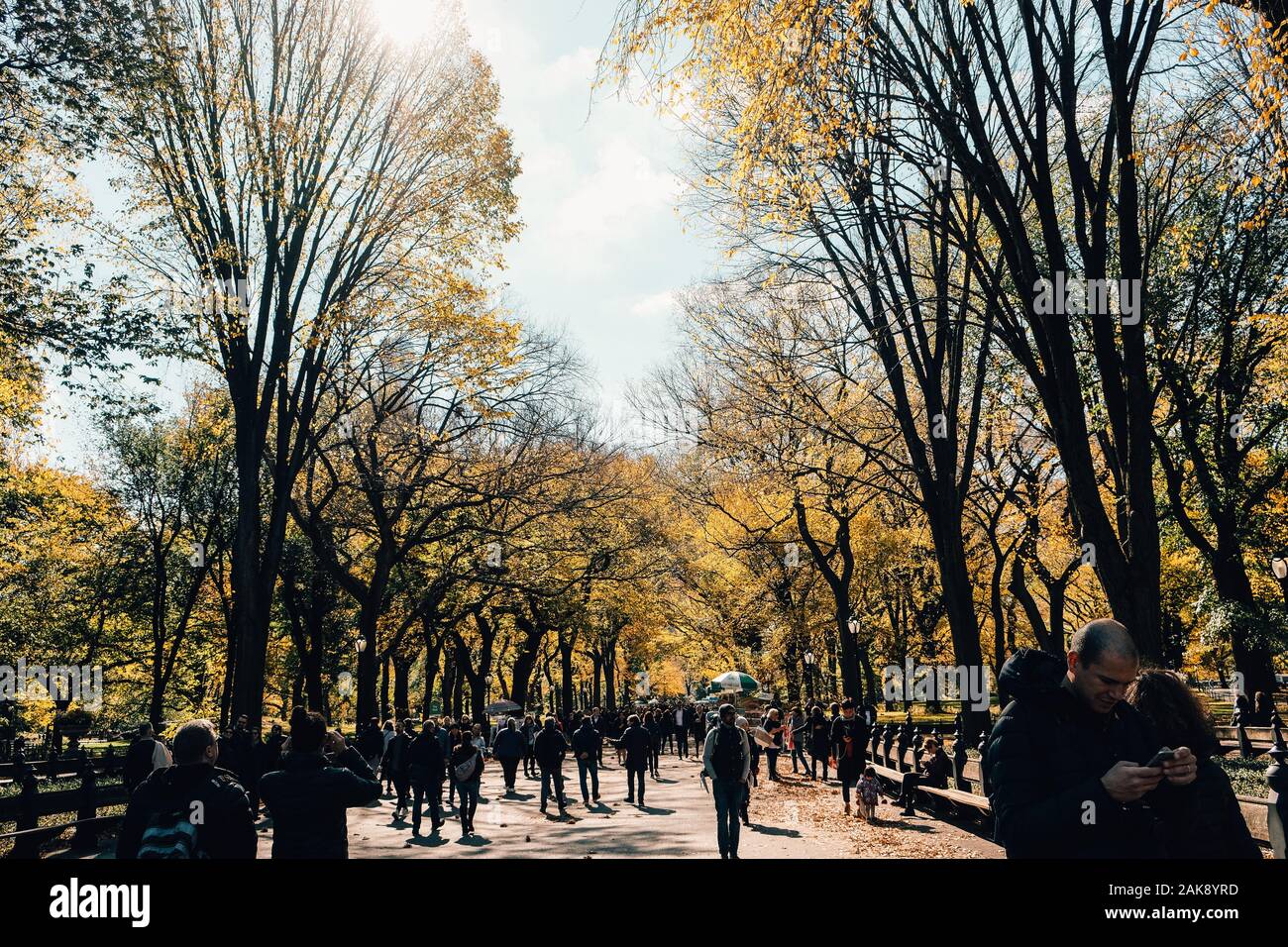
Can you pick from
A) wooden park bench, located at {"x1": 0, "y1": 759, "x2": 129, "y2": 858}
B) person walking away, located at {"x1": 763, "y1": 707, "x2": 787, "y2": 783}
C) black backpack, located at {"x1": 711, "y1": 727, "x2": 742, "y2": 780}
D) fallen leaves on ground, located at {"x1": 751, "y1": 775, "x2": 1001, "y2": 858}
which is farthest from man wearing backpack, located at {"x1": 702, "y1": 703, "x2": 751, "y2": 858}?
person walking away, located at {"x1": 763, "y1": 707, "x2": 787, "y2": 783}

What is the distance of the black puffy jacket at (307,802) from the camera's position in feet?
18.1

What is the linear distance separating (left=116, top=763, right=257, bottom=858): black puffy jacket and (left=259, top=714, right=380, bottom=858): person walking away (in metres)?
0.98

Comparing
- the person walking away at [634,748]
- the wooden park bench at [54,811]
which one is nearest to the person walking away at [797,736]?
the person walking away at [634,748]

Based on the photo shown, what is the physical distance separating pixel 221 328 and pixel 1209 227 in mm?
21793

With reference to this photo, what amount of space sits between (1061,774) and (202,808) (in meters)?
3.89

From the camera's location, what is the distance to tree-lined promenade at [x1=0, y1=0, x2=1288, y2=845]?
9961mm

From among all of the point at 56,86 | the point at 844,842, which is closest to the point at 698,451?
the point at 844,842

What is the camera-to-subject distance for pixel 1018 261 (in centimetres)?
1045

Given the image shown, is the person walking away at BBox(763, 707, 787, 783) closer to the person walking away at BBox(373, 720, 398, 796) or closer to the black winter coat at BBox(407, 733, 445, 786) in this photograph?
the person walking away at BBox(373, 720, 398, 796)

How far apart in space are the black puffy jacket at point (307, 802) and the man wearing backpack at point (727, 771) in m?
5.79
